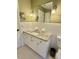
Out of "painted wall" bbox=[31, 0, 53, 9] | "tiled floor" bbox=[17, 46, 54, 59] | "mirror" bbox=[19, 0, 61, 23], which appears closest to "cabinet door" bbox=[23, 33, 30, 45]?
"tiled floor" bbox=[17, 46, 54, 59]

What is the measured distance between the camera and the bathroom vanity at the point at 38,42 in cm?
239

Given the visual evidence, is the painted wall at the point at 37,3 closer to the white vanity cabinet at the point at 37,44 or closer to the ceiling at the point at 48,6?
the ceiling at the point at 48,6

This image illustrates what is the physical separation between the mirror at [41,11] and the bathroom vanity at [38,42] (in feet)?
1.37

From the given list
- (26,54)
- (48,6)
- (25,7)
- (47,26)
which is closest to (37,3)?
(25,7)

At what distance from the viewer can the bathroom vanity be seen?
2389 millimetres

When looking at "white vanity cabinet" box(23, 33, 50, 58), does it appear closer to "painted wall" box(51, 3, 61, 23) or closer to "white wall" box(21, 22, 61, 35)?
"white wall" box(21, 22, 61, 35)

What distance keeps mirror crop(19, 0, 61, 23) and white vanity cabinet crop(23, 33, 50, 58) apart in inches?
19.9

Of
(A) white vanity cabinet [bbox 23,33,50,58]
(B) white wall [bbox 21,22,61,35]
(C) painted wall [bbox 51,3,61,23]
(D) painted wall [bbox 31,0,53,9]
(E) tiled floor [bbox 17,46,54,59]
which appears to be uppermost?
(D) painted wall [bbox 31,0,53,9]

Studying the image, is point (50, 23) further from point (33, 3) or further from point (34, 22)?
point (33, 3)
